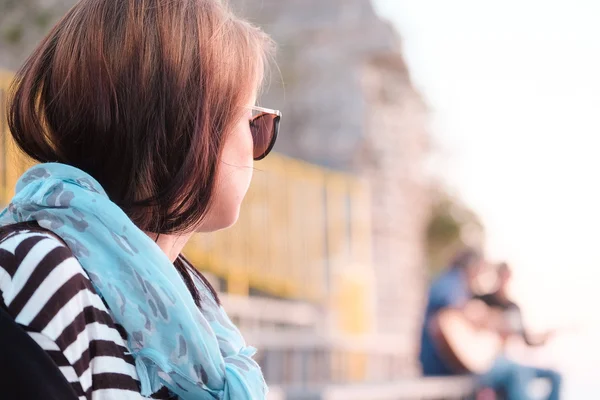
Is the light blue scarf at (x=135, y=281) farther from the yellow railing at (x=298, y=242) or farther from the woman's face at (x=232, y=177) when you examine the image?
the yellow railing at (x=298, y=242)

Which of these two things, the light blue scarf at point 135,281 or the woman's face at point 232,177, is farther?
the woman's face at point 232,177

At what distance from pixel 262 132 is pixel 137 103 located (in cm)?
32

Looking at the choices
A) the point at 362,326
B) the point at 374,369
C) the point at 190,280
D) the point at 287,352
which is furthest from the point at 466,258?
the point at 362,326

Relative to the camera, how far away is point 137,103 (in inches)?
61.9

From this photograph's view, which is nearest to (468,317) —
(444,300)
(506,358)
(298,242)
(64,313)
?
(444,300)

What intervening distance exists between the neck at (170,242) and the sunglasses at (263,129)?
22cm

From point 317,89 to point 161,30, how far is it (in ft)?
56.3

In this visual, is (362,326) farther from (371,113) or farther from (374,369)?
(371,113)

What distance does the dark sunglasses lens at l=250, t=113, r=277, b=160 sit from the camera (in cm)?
180

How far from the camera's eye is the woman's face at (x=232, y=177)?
170cm

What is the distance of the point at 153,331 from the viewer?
57.9 inches

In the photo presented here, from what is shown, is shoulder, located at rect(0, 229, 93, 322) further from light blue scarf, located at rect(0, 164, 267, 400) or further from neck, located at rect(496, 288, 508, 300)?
neck, located at rect(496, 288, 508, 300)

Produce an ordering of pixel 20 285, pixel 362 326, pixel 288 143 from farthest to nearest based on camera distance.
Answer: pixel 288 143 < pixel 362 326 < pixel 20 285

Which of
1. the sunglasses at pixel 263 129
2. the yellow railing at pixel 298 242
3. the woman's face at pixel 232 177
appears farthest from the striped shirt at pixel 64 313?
the yellow railing at pixel 298 242
